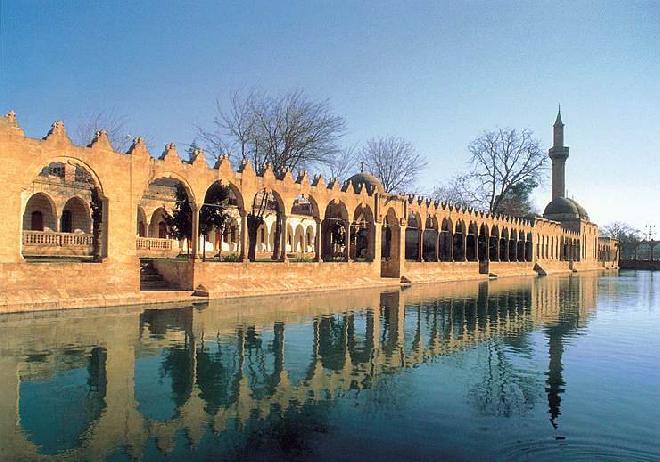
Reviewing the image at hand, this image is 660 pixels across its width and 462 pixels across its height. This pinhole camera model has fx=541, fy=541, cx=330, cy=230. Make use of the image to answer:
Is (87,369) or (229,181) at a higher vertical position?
(229,181)

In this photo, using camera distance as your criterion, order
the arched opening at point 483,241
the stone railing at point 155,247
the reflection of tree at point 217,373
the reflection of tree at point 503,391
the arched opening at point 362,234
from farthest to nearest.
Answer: the arched opening at point 483,241
the arched opening at point 362,234
the stone railing at point 155,247
the reflection of tree at point 217,373
the reflection of tree at point 503,391

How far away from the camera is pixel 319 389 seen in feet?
25.6

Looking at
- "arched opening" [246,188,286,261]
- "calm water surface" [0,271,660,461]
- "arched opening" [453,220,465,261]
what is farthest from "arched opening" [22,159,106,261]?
"arched opening" [453,220,465,261]

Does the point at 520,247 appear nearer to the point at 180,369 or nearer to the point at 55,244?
the point at 55,244

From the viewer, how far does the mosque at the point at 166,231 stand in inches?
605

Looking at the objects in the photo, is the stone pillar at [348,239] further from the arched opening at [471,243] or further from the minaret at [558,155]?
the minaret at [558,155]

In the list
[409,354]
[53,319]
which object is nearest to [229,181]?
[53,319]

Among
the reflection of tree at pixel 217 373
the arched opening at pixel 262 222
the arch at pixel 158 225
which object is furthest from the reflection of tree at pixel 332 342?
the arch at pixel 158 225

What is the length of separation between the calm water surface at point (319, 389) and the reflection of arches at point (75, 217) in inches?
775

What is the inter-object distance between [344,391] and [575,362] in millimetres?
5027

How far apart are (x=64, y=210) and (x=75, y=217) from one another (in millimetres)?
725

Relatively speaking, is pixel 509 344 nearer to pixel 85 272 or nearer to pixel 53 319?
pixel 53 319

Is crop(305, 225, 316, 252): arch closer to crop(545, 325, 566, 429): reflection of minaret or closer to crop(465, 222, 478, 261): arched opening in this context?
crop(465, 222, 478, 261): arched opening

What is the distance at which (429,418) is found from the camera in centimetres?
654
